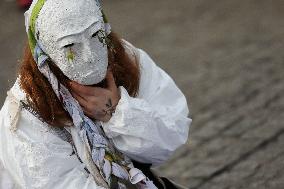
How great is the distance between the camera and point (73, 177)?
2.29 meters

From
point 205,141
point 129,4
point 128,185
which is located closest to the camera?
point 128,185

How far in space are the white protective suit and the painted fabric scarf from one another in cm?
4

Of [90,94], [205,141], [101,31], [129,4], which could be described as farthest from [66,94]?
[129,4]

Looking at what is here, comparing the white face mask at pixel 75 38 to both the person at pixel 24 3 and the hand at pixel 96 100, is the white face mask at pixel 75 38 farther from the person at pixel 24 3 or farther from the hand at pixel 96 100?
the person at pixel 24 3

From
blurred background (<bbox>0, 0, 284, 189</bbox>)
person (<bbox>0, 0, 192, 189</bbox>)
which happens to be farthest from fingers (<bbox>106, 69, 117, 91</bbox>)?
blurred background (<bbox>0, 0, 284, 189</bbox>)

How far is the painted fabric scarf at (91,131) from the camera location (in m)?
2.28

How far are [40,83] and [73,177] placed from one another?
0.32 meters

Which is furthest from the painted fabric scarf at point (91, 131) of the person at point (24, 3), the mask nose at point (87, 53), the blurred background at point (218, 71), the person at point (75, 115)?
the person at point (24, 3)

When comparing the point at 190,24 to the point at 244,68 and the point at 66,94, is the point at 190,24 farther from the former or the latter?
the point at 66,94

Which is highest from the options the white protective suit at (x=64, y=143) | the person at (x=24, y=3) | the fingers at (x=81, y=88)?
the fingers at (x=81, y=88)

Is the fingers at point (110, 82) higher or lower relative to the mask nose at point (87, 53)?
lower

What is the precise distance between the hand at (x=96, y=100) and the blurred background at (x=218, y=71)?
5.78 ft

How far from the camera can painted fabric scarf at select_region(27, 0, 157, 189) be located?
2.28 meters

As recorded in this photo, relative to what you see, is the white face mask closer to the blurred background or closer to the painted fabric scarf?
the painted fabric scarf
